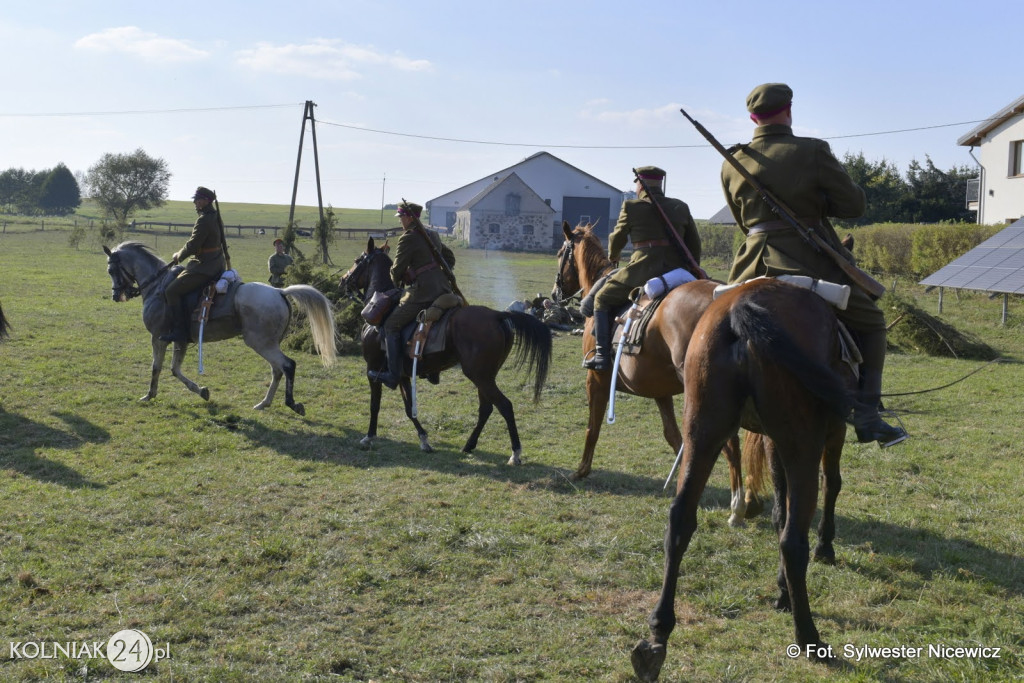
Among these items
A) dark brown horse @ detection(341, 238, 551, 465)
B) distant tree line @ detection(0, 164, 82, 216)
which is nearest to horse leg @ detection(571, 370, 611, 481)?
dark brown horse @ detection(341, 238, 551, 465)

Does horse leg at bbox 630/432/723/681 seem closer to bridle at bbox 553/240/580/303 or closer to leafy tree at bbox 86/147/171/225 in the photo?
bridle at bbox 553/240/580/303

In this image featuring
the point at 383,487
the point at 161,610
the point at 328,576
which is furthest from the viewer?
the point at 383,487

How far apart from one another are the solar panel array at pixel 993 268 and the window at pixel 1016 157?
33.1 ft

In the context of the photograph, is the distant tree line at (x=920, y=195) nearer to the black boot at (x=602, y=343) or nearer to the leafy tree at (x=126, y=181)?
the black boot at (x=602, y=343)

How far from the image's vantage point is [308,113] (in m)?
36.9

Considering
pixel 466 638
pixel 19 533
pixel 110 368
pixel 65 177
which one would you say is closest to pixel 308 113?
pixel 110 368

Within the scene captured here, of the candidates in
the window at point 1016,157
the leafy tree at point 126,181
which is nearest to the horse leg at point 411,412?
the window at point 1016,157

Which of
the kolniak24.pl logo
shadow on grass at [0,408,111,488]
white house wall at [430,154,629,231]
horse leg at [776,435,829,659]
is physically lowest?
shadow on grass at [0,408,111,488]

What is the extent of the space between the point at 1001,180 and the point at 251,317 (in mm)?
28856

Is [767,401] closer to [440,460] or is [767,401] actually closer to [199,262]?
[440,460]

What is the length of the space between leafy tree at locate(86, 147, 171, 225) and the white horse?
78.3 metres

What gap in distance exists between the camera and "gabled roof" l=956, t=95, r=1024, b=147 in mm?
29188

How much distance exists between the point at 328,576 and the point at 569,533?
5.90 feet

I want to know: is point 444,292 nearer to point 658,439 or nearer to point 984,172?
point 658,439
